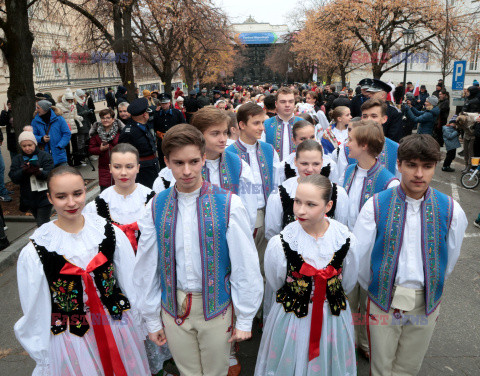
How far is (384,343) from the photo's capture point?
2643 millimetres

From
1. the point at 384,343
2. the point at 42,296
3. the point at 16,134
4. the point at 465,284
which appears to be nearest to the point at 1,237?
the point at 16,134

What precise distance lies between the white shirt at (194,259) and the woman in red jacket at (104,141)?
407cm

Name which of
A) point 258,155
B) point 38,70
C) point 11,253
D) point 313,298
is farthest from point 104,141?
point 38,70

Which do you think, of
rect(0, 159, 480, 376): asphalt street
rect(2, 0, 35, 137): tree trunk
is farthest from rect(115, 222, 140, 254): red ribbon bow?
rect(2, 0, 35, 137): tree trunk

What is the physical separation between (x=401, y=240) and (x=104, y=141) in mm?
5319

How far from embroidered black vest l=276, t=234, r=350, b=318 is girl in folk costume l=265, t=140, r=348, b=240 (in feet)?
2.38

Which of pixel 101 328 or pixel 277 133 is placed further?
pixel 277 133

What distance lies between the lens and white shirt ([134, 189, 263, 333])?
2.31m

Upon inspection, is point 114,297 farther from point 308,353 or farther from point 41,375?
point 308,353

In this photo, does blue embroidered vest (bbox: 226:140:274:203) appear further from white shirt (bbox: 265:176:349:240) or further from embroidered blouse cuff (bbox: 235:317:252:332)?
embroidered blouse cuff (bbox: 235:317:252:332)

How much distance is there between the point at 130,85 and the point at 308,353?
Result: 1176 cm

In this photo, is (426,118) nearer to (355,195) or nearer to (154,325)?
(355,195)

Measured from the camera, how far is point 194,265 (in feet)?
7.65

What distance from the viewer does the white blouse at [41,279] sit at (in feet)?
7.73
